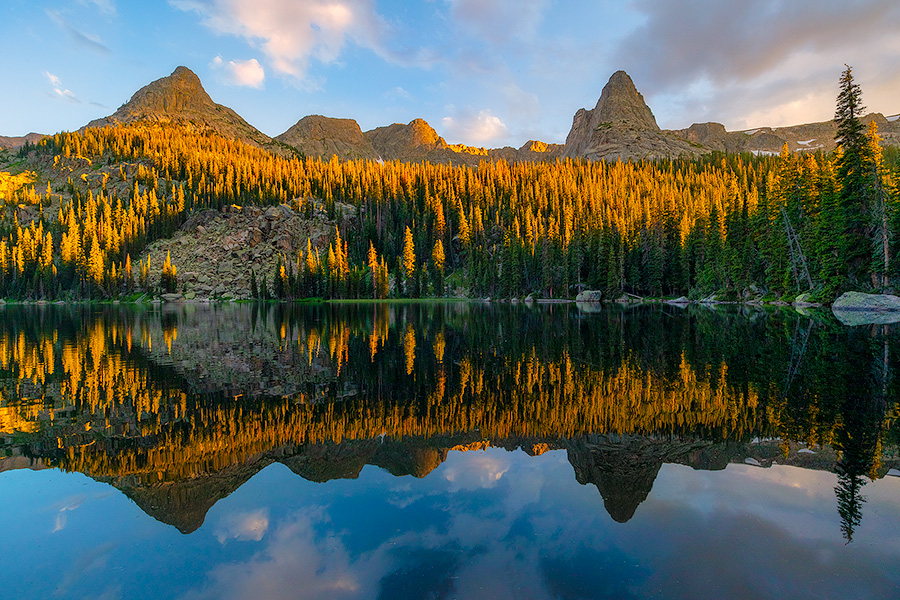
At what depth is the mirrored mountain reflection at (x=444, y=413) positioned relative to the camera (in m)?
9.27

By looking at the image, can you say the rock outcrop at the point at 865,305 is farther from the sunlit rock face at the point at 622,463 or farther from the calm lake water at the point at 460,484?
the sunlit rock face at the point at 622,463

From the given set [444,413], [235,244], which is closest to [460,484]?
[444,413]

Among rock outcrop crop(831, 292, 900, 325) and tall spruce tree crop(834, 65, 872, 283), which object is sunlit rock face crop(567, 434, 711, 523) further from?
tall spruce tree crop(834, 65, 872, 283)

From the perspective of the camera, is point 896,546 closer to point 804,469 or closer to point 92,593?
point 804,469

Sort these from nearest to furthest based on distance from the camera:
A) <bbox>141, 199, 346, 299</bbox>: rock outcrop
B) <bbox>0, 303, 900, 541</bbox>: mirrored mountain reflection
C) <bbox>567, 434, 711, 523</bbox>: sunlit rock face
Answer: <bbox>567, 434, 711, 523</bbox>: sunlit rock face < <bbox>0, 303, 900, 541</bbox>: mirrored mountain reflection < <bbox>141, 199, 346, 299</bbox>: rock outcrop

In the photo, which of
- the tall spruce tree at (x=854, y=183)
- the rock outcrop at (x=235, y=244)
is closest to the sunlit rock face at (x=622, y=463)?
the tall spruce tree at (x=854, y=183)

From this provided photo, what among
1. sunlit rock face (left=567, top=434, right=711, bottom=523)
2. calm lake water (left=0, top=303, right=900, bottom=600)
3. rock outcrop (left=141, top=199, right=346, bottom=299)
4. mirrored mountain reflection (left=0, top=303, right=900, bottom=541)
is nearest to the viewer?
calm lake water (left=0, top=303, right=900, bottom=600)

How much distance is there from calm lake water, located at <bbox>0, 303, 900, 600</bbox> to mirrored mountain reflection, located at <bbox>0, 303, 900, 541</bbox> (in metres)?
A: 0.09

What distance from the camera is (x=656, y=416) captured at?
12.0 m

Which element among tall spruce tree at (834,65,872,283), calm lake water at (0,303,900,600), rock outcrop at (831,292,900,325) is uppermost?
tall spruce tree at (834,65,872,283)

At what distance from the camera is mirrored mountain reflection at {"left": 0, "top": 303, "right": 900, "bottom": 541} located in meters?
9.27

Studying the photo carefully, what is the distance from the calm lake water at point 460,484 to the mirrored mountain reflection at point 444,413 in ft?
0.29

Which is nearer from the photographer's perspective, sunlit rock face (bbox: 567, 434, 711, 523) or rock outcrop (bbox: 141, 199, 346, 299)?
sunlit rock face (bbox: 567, 434, 711, 523)

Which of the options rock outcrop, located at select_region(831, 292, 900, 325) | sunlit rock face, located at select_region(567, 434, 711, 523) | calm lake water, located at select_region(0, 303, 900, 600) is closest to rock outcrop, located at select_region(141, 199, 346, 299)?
rock outcrop, located at select_region(831, 292, 900, 325)
